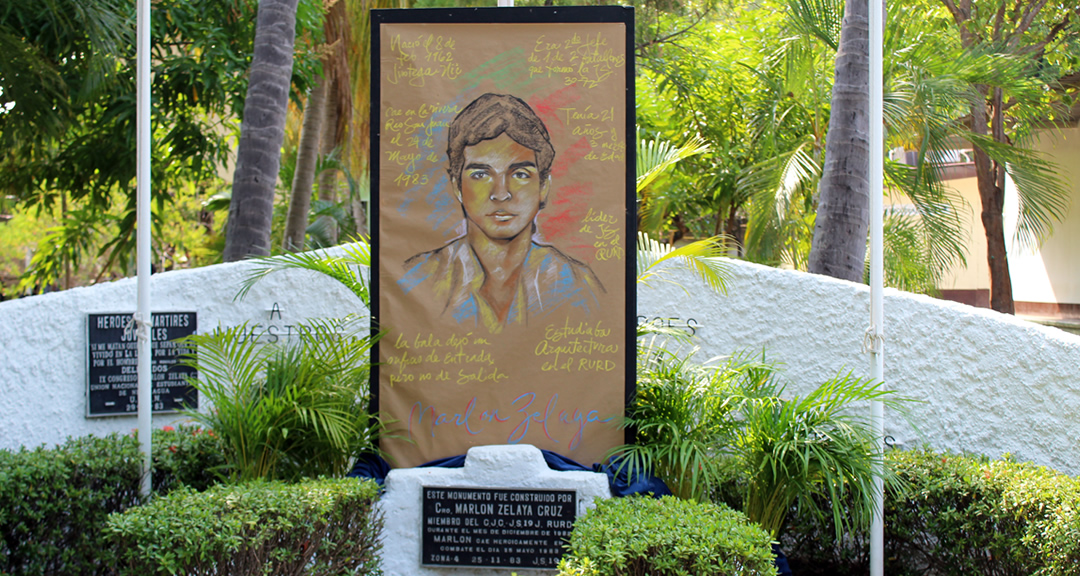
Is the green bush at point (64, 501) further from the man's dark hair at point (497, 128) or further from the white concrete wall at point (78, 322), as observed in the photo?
the man's dark hair at point (497, 128)

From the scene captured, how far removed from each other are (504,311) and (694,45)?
37.6 ft

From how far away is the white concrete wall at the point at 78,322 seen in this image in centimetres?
593

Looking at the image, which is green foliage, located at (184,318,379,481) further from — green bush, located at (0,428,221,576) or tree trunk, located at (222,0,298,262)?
tree trunk, located at (222,0,298,262)

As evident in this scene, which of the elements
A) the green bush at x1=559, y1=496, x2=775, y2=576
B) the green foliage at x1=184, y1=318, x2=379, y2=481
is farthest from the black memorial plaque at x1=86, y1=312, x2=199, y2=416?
the green bush at x1=559, y1=496, x2=775, y2=576

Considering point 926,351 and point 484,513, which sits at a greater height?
point 926,351

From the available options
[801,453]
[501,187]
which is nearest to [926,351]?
[801,453]

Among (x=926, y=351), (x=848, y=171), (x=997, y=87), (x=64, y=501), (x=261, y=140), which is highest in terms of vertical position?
(x=997, y=87)

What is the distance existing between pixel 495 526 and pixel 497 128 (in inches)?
100

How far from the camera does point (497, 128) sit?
5.24m

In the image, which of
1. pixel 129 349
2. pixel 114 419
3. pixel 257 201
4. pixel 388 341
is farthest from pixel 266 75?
pixel 388 341

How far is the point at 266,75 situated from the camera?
7.99 meters

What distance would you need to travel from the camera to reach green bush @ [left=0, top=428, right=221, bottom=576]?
434cm

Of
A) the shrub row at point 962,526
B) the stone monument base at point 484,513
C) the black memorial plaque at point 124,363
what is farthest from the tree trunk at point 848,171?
the black memorial plaque at point 124,363

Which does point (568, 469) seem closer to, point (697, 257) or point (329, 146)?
point (697, 257)
